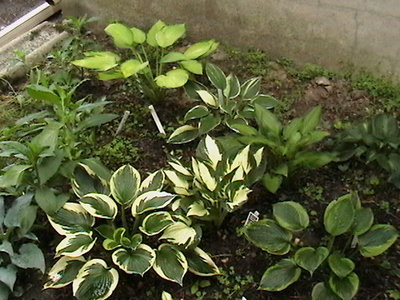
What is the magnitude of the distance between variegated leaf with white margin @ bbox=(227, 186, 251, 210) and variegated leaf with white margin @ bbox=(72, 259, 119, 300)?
52cm

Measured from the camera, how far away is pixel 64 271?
223 centimetres

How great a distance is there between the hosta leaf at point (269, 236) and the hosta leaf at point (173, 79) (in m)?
0.83

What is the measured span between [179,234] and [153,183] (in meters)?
0.26

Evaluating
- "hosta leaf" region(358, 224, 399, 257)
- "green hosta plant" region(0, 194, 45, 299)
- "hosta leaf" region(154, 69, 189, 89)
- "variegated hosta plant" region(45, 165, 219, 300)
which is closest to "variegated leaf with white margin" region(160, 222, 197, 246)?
"variegated hosta plant" region(45, 165, 219, 300)

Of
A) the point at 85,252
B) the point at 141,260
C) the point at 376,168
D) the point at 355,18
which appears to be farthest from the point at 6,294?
the point at 355,18

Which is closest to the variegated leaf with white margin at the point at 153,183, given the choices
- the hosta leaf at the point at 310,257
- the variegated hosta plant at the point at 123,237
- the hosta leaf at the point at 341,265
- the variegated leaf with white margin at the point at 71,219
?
the variegated hosta plant at the point at 123,237

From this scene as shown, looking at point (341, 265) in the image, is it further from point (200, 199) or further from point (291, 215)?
point (200, 199)

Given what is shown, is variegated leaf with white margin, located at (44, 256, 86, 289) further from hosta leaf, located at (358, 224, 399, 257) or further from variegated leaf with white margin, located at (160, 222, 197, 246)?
hosta leaf, located at (358, 224, 399, 257)

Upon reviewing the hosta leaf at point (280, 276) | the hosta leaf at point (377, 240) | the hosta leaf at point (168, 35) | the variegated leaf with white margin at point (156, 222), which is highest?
the hosta leaf at point (168, 35)

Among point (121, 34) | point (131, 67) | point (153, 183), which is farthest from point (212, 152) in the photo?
point (121, 34)

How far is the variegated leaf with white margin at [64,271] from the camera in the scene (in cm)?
221

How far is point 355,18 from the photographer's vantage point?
2.73 meters

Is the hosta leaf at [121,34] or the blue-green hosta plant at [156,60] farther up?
the hosta leaf at [121,34]

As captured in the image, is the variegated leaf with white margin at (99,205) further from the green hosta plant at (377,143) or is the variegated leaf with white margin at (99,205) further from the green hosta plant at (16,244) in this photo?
the green hosta plant at (377,143)
